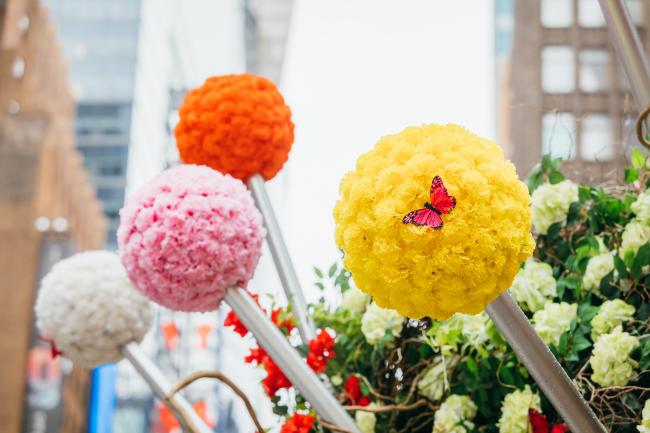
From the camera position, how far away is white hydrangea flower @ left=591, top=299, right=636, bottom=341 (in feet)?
3.64

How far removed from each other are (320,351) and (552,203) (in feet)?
1.28

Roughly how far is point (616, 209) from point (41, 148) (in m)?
15.0

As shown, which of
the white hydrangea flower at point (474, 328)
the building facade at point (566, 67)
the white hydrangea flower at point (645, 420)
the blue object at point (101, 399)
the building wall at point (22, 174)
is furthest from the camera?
the blue object at point (101, 399)

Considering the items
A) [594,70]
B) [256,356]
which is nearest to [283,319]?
[256,356]

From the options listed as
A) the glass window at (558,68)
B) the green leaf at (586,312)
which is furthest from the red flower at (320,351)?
the glass window at (558,68)

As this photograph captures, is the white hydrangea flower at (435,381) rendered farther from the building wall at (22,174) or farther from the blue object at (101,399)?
the blue object at (101,399)

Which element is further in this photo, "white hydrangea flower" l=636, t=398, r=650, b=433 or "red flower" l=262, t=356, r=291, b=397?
"red flower" l=262, t=356, r=291, b=397

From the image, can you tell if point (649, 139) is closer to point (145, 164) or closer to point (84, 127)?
point (145, 164)

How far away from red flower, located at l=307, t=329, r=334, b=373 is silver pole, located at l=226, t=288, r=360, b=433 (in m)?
0.19

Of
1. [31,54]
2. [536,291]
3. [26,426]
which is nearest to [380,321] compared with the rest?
[536,291]

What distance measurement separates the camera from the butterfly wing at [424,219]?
0.79 m

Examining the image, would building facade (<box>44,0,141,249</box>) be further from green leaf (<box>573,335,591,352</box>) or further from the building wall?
green leaf (<box>573,335,591,352</box>)

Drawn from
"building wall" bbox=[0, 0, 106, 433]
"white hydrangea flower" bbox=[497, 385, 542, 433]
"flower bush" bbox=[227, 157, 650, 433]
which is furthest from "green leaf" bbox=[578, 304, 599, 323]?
"building wall" bbox=[0, 0, 106, 433]

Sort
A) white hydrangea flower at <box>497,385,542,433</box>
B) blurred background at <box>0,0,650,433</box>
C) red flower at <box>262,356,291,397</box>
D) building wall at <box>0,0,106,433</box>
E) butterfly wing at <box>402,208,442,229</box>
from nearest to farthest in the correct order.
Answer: butterfly wing at <box>402,208,442,229</box> → white hydrangea flower at <box>497,385,542,433</box> → red flower at <box>262,356,291,397</box> → blurred background at <box>0,0,650,433</box> → building wall at <box>0,0,106,433</box>
